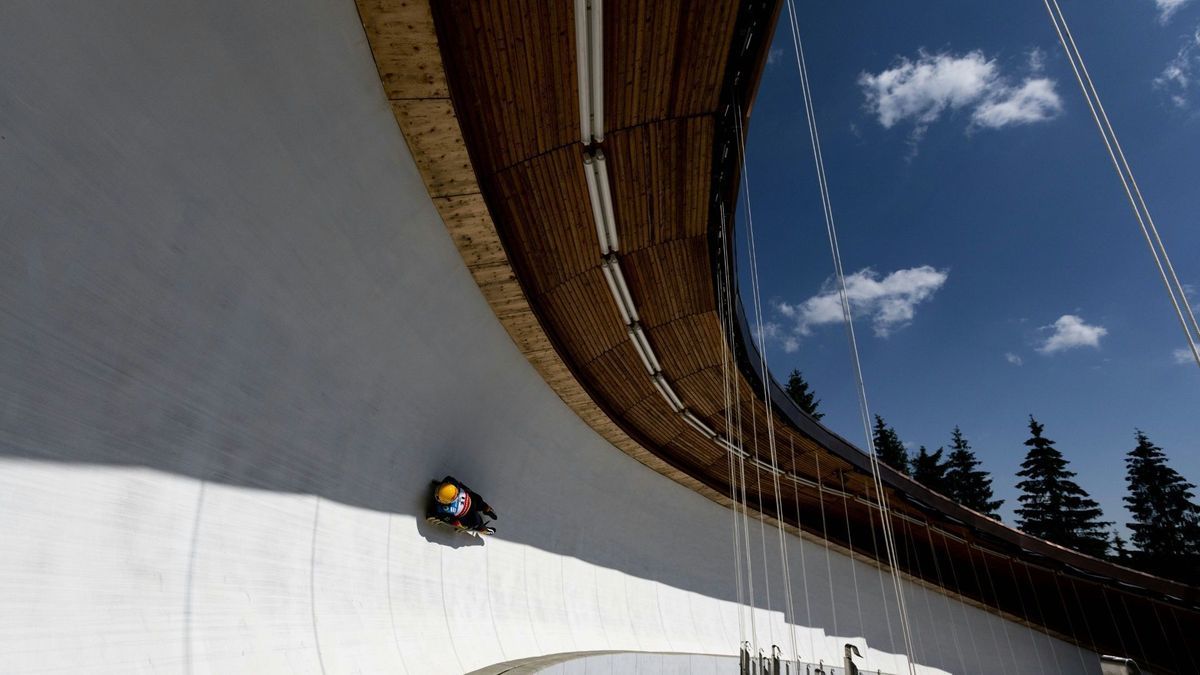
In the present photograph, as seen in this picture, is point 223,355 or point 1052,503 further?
point 1052,503

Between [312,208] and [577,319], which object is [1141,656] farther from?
[312,208]

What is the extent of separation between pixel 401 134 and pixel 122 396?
3.37 m

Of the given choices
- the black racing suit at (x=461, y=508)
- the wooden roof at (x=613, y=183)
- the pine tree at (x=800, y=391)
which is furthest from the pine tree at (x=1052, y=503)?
the black racing suit at (x=461, y=508)

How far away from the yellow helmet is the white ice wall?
239 mm

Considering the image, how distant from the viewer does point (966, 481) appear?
141ft

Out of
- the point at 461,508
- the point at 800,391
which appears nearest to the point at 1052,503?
the point at 800,391

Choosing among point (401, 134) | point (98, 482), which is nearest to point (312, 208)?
point (401, 134)

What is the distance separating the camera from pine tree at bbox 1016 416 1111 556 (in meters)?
37.6

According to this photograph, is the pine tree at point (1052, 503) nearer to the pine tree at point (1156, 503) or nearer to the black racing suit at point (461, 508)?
the pine tree at point (1156, 503)

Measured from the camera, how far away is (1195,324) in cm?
242

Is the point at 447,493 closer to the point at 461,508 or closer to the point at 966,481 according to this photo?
the point at 461,508

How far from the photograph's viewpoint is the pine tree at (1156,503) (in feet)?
110

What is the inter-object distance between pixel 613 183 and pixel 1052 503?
46.5m

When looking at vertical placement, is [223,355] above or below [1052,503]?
below
